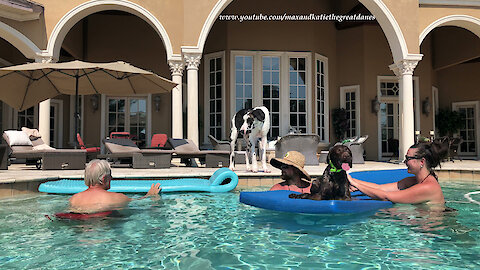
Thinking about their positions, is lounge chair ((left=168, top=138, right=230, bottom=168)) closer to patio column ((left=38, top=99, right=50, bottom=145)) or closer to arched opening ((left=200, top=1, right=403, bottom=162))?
patio column ((left=38, top=99, right=50, bottom=145))

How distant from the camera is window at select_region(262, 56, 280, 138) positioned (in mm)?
11820

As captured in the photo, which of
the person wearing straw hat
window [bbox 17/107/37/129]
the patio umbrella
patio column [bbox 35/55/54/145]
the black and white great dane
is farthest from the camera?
window [bbox 17/107/37/129]

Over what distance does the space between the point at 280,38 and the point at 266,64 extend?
939mm

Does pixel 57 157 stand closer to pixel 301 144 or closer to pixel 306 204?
pixel 301 144

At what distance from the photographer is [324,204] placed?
3.05 m

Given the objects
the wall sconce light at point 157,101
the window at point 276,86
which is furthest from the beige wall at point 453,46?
the wall sconce light at point 157,101

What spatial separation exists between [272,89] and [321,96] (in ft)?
6.03

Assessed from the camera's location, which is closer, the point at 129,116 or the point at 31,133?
the point at 31,133

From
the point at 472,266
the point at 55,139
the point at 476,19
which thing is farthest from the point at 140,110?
the point at 472,266

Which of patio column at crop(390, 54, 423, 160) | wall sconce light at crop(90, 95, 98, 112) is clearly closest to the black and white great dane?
patio column at crop(390, 54, 423, 160)

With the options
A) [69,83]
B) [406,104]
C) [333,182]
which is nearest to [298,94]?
[406,104]

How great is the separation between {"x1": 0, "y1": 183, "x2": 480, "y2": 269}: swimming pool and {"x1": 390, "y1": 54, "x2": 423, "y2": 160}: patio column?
568 centimetres

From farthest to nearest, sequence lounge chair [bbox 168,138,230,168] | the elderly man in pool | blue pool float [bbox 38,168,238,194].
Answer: lounge chair [bbox 168,138,230,168] < blue pool float [bbox 38,168,238,194] < the elderly man in pool

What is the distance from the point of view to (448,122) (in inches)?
539
